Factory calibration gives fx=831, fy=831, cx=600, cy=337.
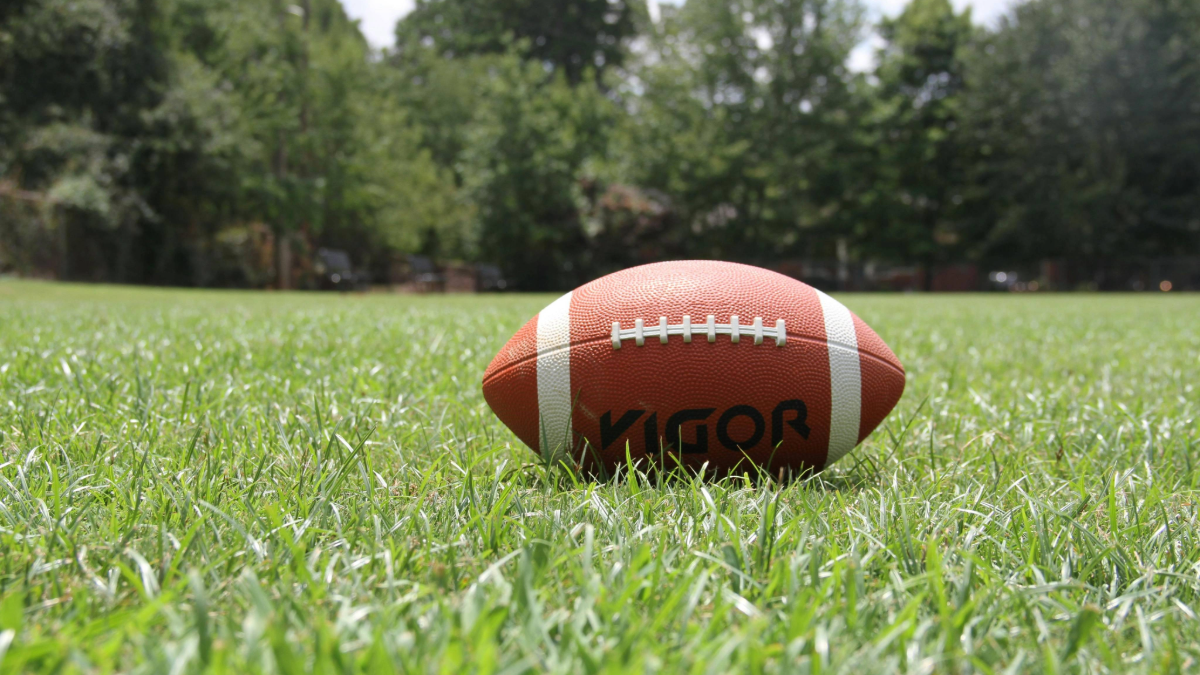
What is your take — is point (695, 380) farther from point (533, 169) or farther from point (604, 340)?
point (533, 169)

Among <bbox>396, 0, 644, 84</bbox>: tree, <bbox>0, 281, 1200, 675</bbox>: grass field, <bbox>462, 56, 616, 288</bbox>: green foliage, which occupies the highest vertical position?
<bbox>396, 0, 644, 84</bbox>: tree

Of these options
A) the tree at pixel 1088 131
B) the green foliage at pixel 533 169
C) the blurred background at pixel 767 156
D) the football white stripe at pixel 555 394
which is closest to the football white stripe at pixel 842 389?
the football white stripe at pixel 555 394

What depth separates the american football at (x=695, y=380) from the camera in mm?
2238

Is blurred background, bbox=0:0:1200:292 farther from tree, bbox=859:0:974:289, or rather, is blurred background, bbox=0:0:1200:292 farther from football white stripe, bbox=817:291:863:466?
football white stripe, bbox=817:291:863:466

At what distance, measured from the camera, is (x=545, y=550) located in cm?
154

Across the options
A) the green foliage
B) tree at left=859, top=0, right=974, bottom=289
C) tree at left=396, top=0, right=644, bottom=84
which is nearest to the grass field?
the green foliage

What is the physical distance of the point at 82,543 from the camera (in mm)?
1588

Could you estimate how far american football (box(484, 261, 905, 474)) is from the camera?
224cm

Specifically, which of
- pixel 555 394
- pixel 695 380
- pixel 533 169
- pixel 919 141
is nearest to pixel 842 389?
pixel 695 380

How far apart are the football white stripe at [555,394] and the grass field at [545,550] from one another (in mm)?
96

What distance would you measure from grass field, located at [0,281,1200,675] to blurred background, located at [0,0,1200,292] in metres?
27.4

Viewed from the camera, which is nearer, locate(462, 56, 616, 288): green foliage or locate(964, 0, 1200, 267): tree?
locate(462, 56, 616, 288): green foliage

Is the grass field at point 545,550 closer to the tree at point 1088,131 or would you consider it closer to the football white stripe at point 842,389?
the football white stripe at point 842,389

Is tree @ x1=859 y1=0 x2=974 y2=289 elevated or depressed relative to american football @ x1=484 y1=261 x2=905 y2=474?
elevated
